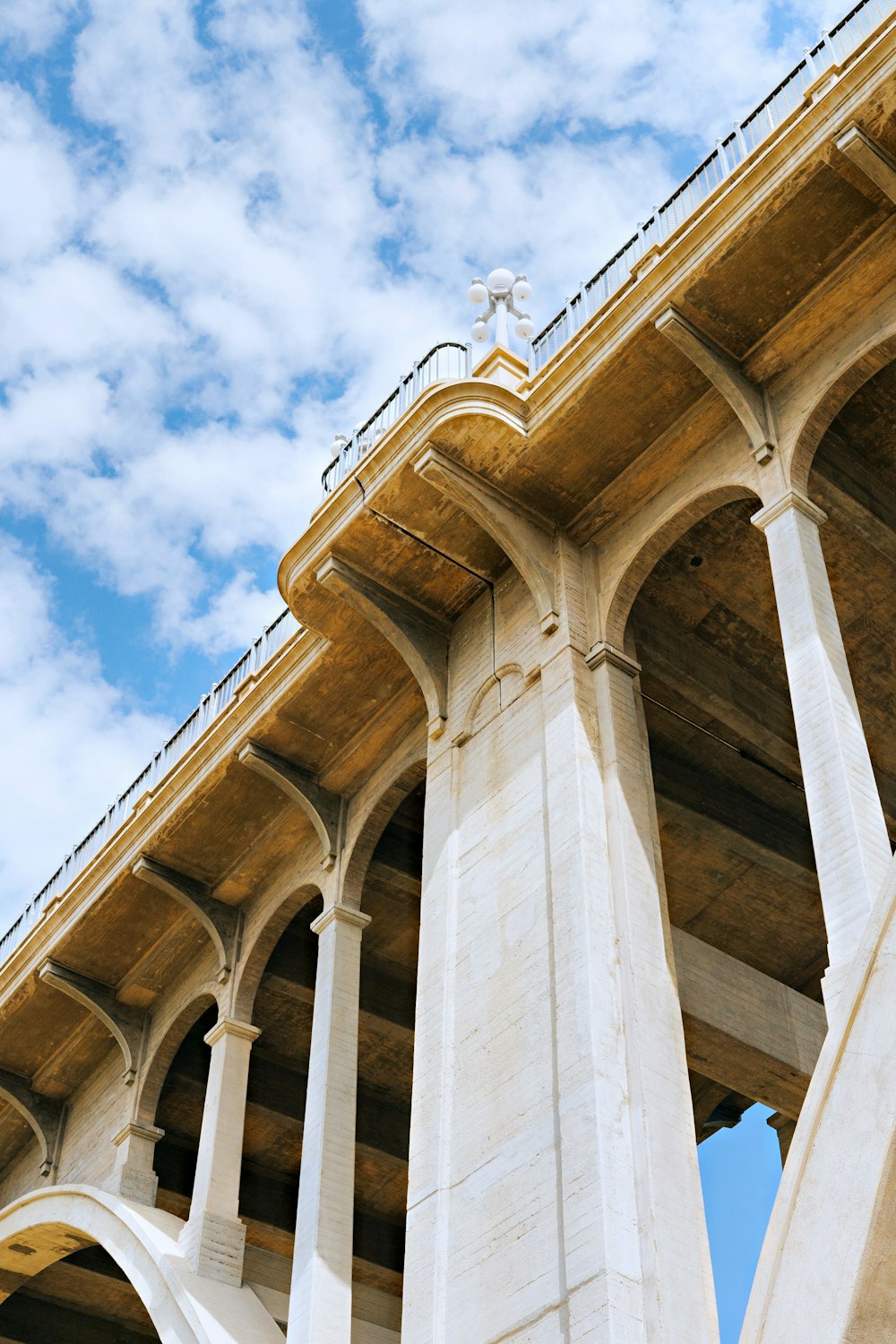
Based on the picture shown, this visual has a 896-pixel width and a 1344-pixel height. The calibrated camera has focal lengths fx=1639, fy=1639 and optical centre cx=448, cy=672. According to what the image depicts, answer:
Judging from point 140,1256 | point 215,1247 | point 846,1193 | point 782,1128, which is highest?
point 782,1128

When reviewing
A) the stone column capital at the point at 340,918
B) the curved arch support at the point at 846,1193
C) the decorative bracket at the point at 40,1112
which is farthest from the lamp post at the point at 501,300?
the decorative bracket at the point at 40,1112

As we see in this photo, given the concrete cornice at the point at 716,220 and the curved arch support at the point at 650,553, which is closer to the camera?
the concrete cornice at the point at 716,220

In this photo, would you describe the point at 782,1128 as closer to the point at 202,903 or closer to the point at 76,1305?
the point at 202,903

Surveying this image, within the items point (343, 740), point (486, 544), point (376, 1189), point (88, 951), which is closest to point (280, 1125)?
point (376, 1189)

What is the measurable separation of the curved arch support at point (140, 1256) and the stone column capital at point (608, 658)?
6.99 meters

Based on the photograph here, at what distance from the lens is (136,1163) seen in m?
19.2

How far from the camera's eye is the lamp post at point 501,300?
1669 cm

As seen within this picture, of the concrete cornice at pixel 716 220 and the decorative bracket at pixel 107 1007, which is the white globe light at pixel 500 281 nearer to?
the concrete cornice at pixel 716 220

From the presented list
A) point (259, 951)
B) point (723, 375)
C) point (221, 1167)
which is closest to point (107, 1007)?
point (259, 951)

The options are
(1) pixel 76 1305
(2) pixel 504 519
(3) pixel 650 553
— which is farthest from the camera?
(1) pixel 76 1305

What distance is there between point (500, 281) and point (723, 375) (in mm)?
4064

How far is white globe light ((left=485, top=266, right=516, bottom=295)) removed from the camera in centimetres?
1705

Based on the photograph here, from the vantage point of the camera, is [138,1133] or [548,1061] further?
[138,1133]

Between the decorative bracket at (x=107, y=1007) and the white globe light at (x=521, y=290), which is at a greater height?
the white globe light at (x=521, y=290)
